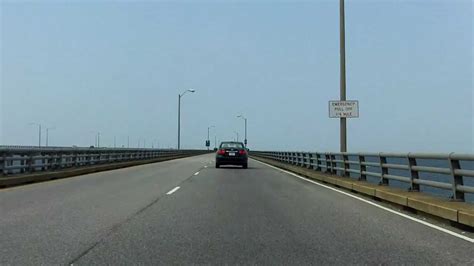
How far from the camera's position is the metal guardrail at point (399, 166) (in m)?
11.5

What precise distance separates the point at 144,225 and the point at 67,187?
9.26 metres

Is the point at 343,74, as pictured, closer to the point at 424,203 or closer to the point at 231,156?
the point at 424,203

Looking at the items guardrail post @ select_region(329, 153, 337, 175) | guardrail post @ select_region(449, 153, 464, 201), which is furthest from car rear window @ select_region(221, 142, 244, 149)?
guardrail post @ select_region(449, 153, 464, 201)

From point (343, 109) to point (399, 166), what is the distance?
753cm

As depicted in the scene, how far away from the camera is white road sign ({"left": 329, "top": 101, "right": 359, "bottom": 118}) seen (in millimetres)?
21984

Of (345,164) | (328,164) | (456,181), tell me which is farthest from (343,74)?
(456,181)

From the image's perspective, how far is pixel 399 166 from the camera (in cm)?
1470

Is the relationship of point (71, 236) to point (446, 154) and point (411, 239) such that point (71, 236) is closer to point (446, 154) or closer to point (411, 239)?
point (411, 239)

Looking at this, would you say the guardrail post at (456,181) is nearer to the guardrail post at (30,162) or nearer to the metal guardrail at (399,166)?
the metal guardrail at (399,166)

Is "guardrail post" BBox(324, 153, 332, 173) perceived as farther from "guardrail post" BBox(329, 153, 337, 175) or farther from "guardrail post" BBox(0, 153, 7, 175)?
"guardrail post" BBox(0, 153, 7, 175)

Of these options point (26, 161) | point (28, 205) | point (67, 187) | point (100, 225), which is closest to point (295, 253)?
point (100, 225)

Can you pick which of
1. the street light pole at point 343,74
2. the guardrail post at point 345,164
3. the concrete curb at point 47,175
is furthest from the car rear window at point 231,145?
the guardrail post at point 345,164

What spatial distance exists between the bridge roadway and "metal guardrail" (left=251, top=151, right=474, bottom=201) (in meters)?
1.51

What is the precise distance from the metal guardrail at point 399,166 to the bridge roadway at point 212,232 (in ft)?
4.97
